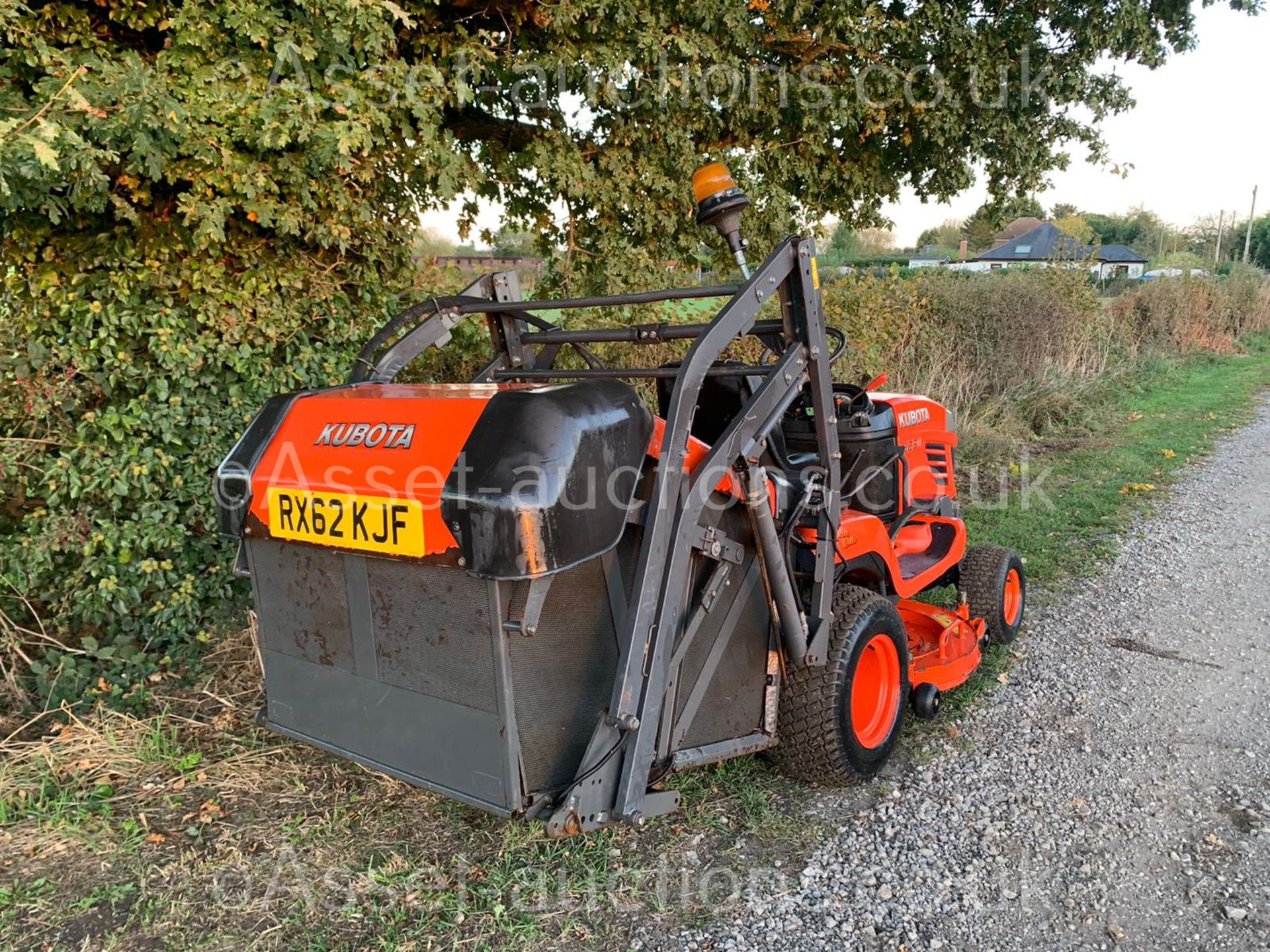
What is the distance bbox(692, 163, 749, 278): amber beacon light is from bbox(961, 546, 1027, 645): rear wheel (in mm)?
2202

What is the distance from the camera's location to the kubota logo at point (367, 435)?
2508mm

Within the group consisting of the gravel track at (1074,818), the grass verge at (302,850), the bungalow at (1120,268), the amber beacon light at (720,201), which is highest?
the amber beacon light at (720,201)

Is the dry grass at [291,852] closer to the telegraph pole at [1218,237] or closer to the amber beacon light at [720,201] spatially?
the amber beacon light at [720,201]

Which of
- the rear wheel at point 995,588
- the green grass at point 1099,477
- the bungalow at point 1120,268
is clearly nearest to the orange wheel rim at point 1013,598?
the rear wheel at point 995,588

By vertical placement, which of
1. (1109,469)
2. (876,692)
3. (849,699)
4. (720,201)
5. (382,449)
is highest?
(720,201)

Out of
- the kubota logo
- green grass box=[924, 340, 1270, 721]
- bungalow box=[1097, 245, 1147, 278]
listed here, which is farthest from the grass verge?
bungalow box=[1097, 245, 1147, 278]

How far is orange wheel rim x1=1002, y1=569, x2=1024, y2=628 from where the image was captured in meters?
4.57

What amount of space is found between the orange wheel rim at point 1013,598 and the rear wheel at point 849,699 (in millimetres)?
1369

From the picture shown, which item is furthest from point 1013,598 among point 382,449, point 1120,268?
point 1120,268

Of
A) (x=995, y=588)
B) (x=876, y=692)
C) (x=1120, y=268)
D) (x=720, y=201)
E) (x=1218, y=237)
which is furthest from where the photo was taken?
(x=1218, y=237)

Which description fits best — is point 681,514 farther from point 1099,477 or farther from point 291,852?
point 1099,477

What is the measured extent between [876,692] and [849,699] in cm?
36

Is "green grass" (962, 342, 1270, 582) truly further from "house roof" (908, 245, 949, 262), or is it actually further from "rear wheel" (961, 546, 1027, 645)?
"house roof" (908, 245, 949, 262)

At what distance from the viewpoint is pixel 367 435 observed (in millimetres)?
2596
